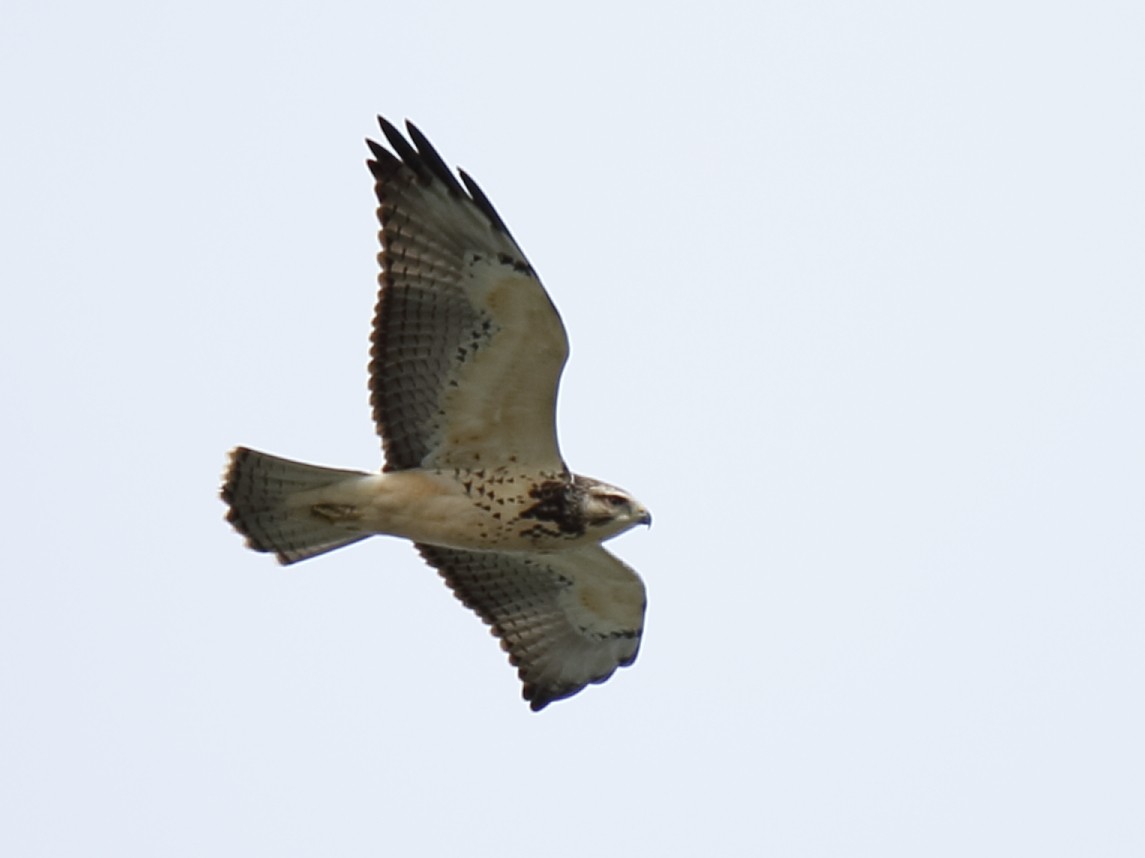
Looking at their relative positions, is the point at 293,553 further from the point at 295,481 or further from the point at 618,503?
the point at 618,503

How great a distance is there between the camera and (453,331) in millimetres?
11273

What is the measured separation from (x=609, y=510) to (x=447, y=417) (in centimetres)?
104

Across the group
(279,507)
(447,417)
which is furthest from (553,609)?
(279,507)

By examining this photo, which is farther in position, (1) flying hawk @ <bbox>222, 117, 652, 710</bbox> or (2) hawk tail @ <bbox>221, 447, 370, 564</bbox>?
(2) hawk tail @ <bbox>221, 447, 370, 564</bbox>

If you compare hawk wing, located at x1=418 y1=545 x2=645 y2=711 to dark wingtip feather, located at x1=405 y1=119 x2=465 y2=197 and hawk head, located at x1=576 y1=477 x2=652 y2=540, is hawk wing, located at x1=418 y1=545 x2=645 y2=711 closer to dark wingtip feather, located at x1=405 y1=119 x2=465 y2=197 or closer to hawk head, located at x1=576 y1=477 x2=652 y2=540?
hawk head, located at x1=576 y1=477 x2=652 y2=540

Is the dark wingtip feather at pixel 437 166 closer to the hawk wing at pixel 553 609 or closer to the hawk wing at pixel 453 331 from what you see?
the hawk wing at pixel 453 331

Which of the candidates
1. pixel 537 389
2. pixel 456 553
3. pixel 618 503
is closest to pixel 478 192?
pixel 537 389

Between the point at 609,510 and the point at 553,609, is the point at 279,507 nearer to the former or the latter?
the point at 609,510

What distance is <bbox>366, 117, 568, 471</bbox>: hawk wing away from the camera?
1101 cm

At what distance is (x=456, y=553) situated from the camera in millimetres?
12773

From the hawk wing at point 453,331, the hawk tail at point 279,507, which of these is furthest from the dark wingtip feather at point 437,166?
the hawk tail at point 279,507

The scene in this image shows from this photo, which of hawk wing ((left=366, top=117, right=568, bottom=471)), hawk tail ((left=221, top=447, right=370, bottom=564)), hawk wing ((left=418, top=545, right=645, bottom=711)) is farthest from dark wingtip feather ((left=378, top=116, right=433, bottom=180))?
hawk wing ((left=418, top=545, right=645, bottom=711))

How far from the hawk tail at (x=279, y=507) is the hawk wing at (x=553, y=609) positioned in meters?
1.28

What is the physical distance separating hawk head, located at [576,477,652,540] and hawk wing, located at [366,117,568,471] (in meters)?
0.32
